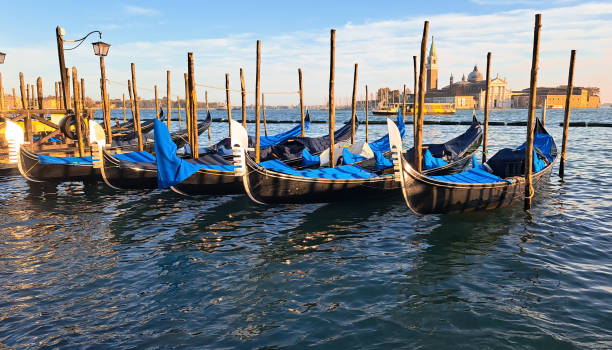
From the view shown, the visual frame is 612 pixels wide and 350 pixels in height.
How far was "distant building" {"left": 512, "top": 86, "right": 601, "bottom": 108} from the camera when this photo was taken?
447ft

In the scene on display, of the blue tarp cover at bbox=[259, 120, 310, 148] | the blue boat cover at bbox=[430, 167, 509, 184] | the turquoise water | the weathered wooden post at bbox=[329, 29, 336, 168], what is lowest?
the turquoise water

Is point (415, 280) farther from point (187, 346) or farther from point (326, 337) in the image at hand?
point (187, 346)

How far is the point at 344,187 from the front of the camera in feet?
35.8

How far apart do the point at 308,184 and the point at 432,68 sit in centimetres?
15547

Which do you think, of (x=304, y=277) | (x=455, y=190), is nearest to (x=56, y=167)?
(x=304, y=277)

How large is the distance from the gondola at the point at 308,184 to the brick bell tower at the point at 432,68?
151372 millimetres

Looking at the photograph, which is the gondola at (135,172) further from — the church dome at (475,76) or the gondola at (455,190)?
the church dome at (475,76)

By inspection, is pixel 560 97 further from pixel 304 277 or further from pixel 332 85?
pixel 304 277

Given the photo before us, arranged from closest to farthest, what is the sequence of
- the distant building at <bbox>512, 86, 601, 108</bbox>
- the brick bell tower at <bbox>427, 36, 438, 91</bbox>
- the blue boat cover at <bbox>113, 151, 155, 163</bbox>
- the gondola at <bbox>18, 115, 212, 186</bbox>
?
the gondola at <bbox>18, 115, 212, 186</bbox>
the blue boat cover at <bbox>113, 151, 155, 163</bbox>
the distant building at <bbox>512, 86, 601, 108</bbox>
the brick bell tower at <bbox>427, 36, 438, 91</bbox>

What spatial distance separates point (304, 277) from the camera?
6.70 metres

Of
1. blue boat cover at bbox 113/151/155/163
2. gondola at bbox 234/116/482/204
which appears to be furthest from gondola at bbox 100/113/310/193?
gondola at bbox 234/116/482/204

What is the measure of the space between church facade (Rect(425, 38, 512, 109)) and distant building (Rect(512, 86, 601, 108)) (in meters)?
3.60

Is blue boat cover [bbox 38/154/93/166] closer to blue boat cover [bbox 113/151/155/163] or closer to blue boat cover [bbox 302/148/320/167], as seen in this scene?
blue boat cover [bbox 113/151/155/163]

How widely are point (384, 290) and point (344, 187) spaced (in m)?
4.88
